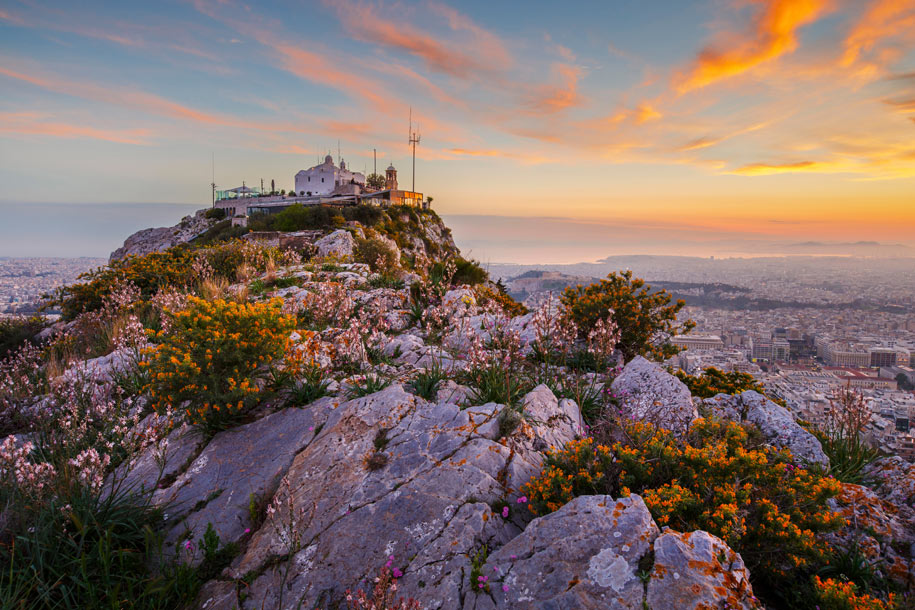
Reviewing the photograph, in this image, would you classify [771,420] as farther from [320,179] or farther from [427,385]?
[320,179]

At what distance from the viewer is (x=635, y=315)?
28.5ft

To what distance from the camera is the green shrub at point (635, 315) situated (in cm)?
865

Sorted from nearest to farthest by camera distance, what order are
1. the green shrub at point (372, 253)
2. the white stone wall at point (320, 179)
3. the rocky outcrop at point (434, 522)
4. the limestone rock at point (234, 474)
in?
the rocky outcrop at point (434, 522) → the limestone rock at point (234, 474) → the green shrub at point (372, 253) → the white stone wall at point (320, 179)

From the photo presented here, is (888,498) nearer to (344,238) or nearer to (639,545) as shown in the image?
(639,545)

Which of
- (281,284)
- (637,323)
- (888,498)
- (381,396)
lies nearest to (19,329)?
(281,284)

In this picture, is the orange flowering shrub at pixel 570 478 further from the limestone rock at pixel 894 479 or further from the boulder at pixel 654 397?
the limestone rock at pixel 894 479

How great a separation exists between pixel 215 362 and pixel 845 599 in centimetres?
645

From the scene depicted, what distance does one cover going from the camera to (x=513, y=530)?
3725 mm

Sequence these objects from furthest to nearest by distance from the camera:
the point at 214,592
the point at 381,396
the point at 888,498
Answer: the point at 381,396
the point at 888,498
the point at 214,592

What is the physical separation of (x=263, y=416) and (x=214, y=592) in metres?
2.37

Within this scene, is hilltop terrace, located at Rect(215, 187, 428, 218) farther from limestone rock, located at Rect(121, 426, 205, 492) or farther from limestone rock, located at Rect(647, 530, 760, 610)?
limestone rock, located at Rect(647, 530, 760, 610)

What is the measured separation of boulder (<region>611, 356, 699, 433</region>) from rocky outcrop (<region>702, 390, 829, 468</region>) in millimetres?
420

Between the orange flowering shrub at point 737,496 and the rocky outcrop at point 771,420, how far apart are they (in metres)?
1.19

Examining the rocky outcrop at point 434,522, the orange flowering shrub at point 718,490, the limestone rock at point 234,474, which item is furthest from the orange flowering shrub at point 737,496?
the limestone rock at point 234,474
